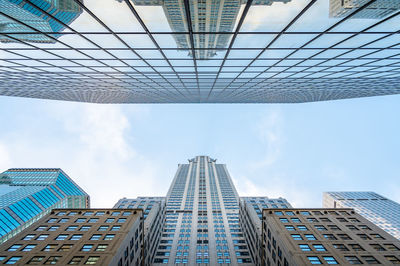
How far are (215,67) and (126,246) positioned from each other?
1283 inches

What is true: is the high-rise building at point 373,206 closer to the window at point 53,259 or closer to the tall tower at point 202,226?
the tall tower at point 202,226

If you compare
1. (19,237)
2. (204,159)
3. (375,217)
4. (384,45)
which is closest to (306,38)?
(384,45)

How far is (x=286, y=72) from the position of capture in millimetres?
21484

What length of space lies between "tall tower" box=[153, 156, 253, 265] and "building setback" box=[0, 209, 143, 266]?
88.5 ft

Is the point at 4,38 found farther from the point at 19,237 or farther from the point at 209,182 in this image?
the point at 209,182

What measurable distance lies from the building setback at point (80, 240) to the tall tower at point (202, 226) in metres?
27.0

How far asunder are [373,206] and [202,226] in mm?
114070

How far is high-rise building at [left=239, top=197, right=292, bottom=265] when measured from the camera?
51156 millimetres

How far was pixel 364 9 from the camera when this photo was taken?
8.15 meters

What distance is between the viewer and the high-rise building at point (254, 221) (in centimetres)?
5116

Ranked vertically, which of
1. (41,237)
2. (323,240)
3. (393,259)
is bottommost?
(393,259)

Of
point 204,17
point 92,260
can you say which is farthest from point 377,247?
point 92,260

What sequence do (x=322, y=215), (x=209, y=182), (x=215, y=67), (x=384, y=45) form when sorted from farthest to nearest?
(x=209, y=182), (x=322, y=215), (x=215, y=67), (x=384, y=45)

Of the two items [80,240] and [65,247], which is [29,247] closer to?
[65,247]
